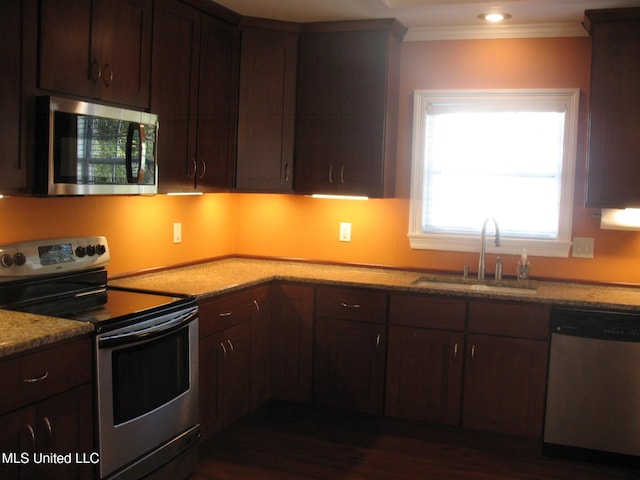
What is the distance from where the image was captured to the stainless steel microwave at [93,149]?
2605 millimetres

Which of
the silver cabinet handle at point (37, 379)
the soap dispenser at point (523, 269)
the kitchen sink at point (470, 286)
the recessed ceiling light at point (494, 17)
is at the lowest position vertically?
the silver cabinet handle at point (37, 379)

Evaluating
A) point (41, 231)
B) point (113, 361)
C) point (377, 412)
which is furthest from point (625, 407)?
point (41, 231)

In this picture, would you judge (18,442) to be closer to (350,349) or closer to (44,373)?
(44,373)

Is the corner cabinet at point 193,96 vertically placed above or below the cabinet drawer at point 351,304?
above

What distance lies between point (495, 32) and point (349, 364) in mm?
2109

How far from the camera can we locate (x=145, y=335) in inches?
106

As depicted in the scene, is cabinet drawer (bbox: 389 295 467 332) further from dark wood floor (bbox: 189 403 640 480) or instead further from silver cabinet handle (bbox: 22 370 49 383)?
silver cabinet handle (bbox: 22 370 49 383)

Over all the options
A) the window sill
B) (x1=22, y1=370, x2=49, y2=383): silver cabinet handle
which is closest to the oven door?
(x1=22, y1=370, x2=49, y2=383): silver cabinet handle

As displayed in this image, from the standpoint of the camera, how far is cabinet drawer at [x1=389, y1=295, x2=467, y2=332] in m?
3.57

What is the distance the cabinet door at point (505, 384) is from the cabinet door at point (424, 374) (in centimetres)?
6

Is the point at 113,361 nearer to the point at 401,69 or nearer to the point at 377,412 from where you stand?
the point at 377,412

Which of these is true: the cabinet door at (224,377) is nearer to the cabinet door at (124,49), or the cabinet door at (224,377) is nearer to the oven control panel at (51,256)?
the oven control panel at (51,256)

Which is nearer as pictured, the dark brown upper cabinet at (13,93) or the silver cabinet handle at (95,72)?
the dark brown upper cabinet at (13,93)

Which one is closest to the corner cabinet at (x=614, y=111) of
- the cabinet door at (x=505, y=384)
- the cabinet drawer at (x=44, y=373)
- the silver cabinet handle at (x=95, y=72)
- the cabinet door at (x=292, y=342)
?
the cabinet door at (x=505, y=384)
